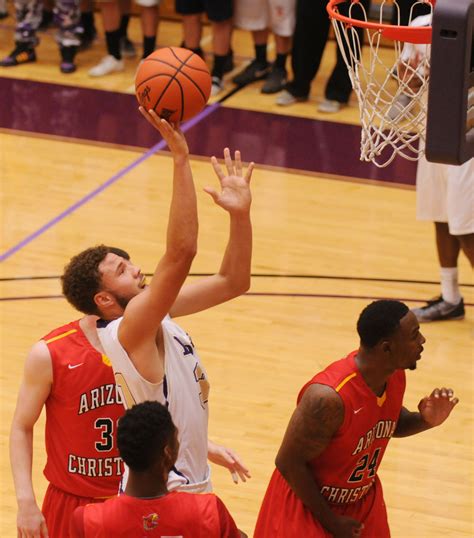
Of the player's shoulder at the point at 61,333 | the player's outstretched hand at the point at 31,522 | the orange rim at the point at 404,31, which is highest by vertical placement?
the orange rim at the point at 404,31

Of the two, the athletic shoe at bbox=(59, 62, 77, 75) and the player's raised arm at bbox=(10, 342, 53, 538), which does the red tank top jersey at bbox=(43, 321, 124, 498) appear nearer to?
the player's raised arm at bbox=(10, 342, 53, 538)

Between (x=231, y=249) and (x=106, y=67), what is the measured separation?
7826 millimetres

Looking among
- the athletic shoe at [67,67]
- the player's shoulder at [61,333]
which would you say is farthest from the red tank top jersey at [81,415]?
the athletic shoe at [67,67]

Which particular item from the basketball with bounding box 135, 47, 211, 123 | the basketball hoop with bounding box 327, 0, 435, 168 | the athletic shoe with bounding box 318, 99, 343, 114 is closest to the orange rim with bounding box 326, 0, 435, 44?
the basketball hoop with bounding box 327, 0, 435, 168

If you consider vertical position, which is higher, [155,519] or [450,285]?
[155,519]

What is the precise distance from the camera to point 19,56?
39.0ft

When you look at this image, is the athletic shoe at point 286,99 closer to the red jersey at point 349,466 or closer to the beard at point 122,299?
the red jersey at point 349,466

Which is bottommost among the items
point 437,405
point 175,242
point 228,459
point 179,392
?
point 228,459

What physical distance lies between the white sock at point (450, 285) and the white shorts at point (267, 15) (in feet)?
14.7

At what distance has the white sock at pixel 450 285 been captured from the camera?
24.0 ft

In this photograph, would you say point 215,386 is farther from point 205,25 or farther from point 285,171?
point 205,25

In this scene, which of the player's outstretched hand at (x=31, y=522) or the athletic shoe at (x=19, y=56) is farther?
the athletic shoe at (x=19, y=56)

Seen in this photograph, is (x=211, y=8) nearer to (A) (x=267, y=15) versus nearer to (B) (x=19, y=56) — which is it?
(A) (x=267, y=15)

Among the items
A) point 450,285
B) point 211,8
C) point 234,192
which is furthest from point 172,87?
point 211,8
